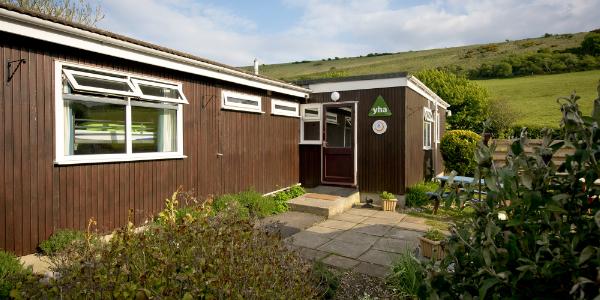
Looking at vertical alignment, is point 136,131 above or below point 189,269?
above

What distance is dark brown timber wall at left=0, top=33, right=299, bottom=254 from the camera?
3.91 meters

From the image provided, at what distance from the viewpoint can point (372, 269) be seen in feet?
14.1

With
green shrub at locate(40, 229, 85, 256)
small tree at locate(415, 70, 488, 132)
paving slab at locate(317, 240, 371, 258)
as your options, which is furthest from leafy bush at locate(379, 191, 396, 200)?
small tree at locate(415, 70, 488, 132)

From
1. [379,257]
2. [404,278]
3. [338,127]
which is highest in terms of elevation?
[338,127]

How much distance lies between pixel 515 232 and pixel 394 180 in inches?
286

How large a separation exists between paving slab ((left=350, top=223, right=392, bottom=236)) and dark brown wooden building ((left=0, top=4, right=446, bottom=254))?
82.4 inches

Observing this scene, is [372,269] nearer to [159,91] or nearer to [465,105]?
[159,91]

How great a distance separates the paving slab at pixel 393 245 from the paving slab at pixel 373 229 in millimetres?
404

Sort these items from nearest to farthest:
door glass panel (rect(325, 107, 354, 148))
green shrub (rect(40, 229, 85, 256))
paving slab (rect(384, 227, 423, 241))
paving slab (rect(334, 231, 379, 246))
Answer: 1. green shrub (rect(40, 229, 85, 256))
2. paving slab (rect(334, 231, 379, 246))
3. paving slab (rect(384, 227, 423, 241))
4. door glass panel (rect(325, 107, 354, 148))

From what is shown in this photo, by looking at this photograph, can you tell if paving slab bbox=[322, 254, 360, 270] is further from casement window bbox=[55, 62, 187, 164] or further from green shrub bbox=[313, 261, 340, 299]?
casement window bbox=[55, 62, 187, 164]

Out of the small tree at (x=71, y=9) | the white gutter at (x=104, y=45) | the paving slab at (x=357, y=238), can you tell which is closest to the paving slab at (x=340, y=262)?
the paving slab at (x=357, y=238)

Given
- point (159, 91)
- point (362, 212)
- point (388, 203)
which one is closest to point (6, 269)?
point (159, 91)

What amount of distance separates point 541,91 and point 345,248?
36.7 metres

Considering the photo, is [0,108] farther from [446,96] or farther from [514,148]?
[446,96]
